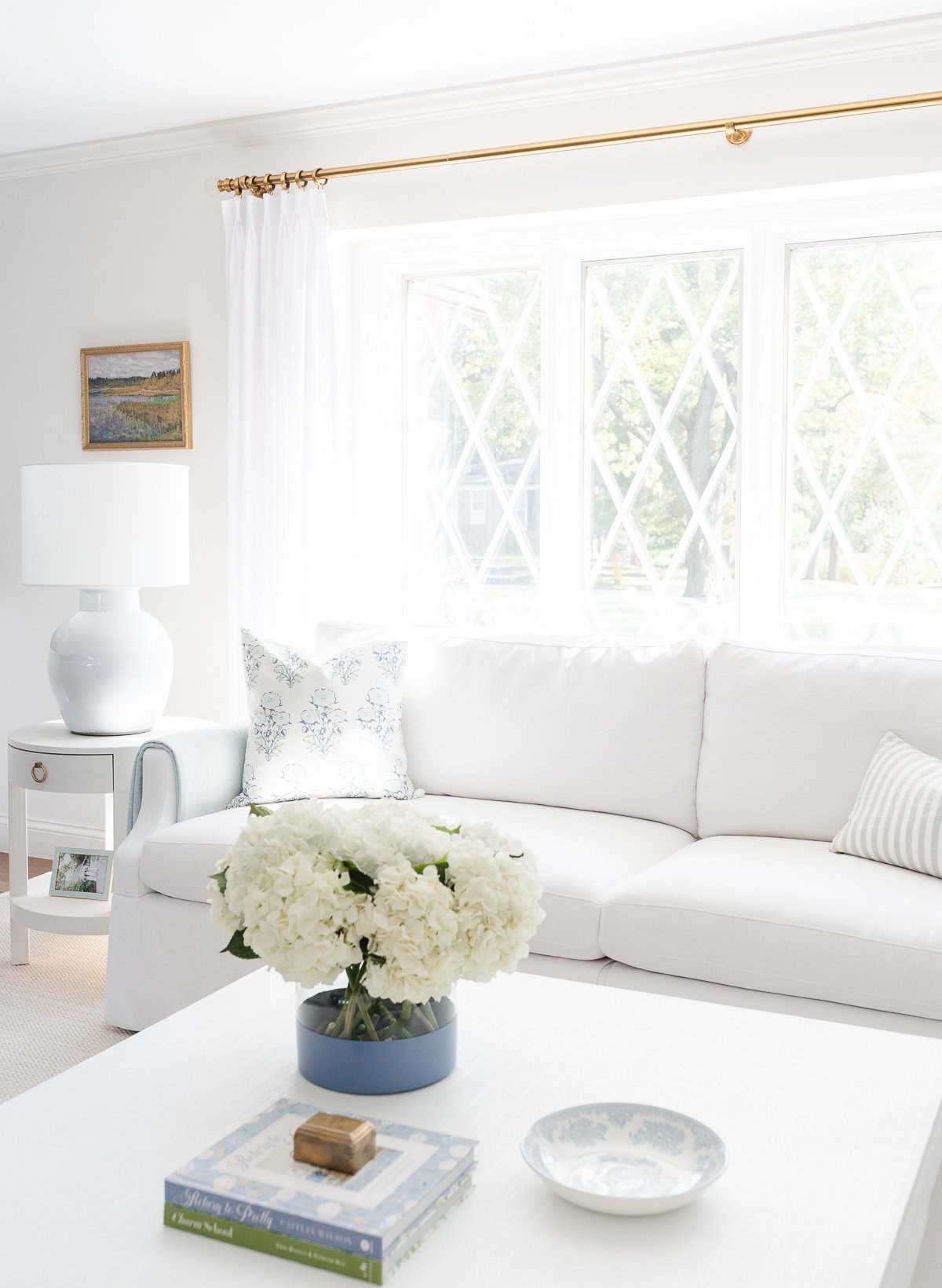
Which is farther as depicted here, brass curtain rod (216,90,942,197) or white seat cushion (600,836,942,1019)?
brass curtain rod (216,90,942,197)

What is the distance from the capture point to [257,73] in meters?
3.40

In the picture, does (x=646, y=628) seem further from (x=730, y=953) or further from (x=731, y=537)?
(x=730, y=953)

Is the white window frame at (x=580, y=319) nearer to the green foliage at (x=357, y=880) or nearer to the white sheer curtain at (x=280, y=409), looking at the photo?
the white sheer curtain at (x=280, y=409)

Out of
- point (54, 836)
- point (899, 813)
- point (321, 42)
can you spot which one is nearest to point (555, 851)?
point (899, 813)

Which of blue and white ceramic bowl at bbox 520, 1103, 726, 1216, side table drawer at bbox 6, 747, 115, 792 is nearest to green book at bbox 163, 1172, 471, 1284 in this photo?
blue and white ceramic bowl at bbox 520, 1103, 726, 1216

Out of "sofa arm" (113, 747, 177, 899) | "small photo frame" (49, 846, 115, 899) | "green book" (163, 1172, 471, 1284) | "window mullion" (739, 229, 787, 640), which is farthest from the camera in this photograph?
"window mullion" (739, 229, 787, 640)

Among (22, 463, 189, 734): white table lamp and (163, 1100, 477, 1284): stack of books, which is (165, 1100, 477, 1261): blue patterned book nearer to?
(163, 1100, 477, 1284): stack of books

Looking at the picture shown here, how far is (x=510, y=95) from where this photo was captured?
3430 mm

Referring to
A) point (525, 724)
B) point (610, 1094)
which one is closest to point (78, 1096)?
point (610, 1094)

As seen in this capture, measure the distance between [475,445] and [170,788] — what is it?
155cm

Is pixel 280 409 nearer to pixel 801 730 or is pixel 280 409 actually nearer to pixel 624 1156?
pixel 801 730

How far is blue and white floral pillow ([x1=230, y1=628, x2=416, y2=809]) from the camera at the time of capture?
296 centimetres

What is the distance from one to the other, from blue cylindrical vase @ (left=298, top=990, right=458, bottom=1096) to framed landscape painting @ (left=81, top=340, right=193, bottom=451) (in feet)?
9.35

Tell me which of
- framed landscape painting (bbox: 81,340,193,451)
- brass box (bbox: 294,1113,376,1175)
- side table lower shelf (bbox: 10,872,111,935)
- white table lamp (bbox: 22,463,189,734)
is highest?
framed landscape painting (bbox: 81,340,193,451)
